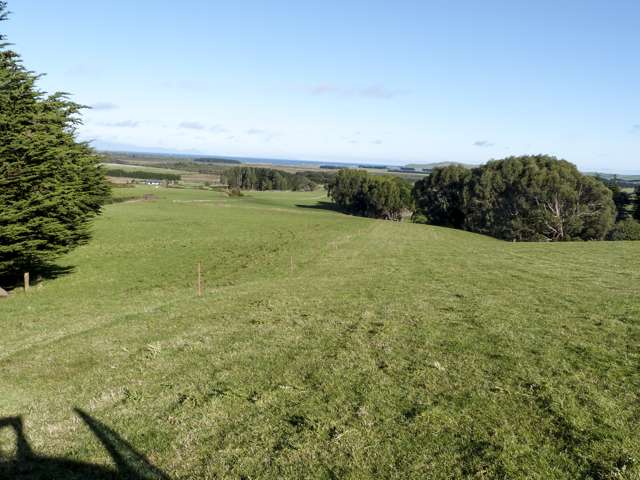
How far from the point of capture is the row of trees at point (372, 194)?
11244 cm

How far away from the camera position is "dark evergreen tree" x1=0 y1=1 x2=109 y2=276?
20984 mm

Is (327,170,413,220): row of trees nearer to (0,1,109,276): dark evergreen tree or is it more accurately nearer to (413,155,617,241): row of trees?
(413,155,617,241): row of trees

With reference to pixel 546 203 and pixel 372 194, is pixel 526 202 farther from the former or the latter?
pixel 372 194

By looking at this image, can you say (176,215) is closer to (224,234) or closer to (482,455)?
(224,234)

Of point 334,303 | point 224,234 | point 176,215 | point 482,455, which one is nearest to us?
point 482,455

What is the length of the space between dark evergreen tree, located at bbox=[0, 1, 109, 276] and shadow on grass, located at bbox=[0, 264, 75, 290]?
16.1 ft

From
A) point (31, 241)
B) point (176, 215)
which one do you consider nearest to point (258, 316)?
point (31, 241)

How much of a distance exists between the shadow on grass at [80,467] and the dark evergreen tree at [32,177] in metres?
17.4

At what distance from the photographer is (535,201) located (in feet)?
233

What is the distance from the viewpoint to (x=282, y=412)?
7875mm

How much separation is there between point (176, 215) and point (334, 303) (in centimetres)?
6523

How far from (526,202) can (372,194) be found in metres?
48.4

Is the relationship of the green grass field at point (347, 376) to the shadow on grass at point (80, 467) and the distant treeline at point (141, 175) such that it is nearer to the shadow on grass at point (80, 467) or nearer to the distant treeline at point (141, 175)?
the shadow on grass at point (80, 467)

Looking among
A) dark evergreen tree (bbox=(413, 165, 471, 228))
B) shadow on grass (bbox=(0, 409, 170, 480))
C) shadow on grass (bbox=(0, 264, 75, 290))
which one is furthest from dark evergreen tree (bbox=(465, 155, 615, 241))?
shadow on grass (bbox=(0, 409, 170, 480))
